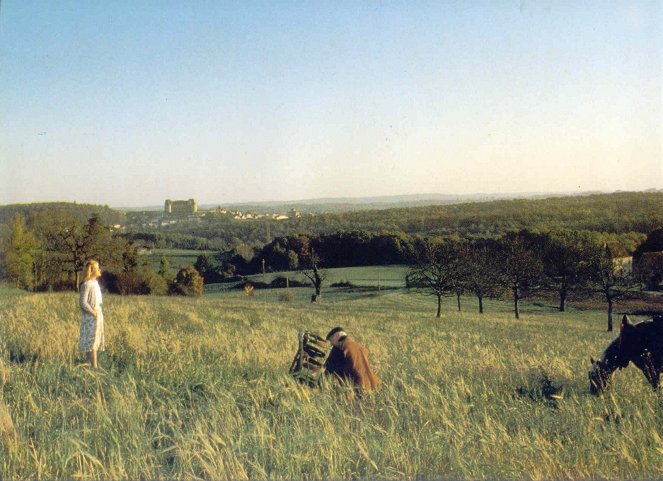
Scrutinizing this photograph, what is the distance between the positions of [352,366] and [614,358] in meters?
3.48

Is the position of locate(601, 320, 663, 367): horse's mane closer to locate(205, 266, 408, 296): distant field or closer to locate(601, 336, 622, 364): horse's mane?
locate(601, 336, 622, 364): horse's mane

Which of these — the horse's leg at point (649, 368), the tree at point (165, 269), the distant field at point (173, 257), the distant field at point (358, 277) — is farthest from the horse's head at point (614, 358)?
the tree at point (165, 269)

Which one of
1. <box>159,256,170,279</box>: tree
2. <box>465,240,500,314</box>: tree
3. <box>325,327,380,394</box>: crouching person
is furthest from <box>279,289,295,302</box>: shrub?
<box>325,327,380,394</box>: crouching person

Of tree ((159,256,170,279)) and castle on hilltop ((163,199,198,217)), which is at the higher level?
castle on hilltop ((163,199,198,217))

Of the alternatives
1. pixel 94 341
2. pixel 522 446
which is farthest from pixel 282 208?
pixel 522 446

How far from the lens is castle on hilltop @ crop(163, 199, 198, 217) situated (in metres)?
43.6

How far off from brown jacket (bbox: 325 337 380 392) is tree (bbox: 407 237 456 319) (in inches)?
1545

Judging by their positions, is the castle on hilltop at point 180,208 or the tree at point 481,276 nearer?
the castle on hilltop at point 180,208

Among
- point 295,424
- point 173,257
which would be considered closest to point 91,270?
point 295,424

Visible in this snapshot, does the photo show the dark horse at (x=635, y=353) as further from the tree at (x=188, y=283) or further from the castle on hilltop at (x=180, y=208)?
the tree at (x=188, y=283)

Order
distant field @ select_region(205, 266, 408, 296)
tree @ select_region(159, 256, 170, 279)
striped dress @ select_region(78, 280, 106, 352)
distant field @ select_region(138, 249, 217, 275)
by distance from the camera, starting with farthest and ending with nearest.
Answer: tree @ select_region(159, 256, 170, 279), distant field @ select_region(205, 266, 408, 296), distant field @ select_region(138, 249, 217, 275), striped dress @ select_region(78, 280, 106, 352)

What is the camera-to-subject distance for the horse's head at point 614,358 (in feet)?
23.5

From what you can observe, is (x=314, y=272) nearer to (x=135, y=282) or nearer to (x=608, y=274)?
(x=135, y=282)

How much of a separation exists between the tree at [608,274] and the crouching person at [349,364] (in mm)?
34041
